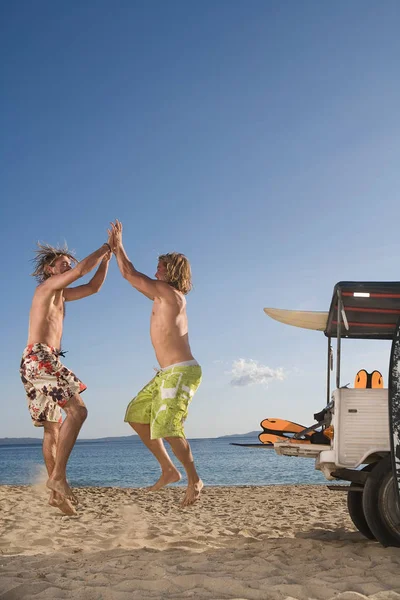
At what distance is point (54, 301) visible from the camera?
4340mm

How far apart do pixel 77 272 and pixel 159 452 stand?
4.73 ft

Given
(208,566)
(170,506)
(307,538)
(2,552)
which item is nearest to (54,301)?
(208,566)

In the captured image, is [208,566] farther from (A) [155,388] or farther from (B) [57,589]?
(A) [155,388]

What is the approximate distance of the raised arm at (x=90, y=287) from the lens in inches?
174

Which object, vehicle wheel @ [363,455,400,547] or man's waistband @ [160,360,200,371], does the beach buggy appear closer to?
vehicle wheel @ [363,455,400,547]

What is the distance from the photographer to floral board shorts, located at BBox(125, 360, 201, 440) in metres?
3.97

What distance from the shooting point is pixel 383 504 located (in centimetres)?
530

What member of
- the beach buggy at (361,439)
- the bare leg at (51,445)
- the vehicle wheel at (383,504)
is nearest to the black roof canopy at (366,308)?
the beach buggy at (361,439)

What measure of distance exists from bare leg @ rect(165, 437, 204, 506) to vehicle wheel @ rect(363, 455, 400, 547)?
1.91 m

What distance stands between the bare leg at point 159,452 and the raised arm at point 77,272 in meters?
1.13

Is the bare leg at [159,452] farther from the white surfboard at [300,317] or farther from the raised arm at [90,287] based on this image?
the white surfboard at [300,317]

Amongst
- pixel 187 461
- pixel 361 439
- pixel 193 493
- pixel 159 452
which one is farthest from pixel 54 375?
pixel 361 439

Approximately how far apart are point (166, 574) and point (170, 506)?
24.2ft

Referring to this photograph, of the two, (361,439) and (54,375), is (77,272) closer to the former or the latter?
(54,375)
